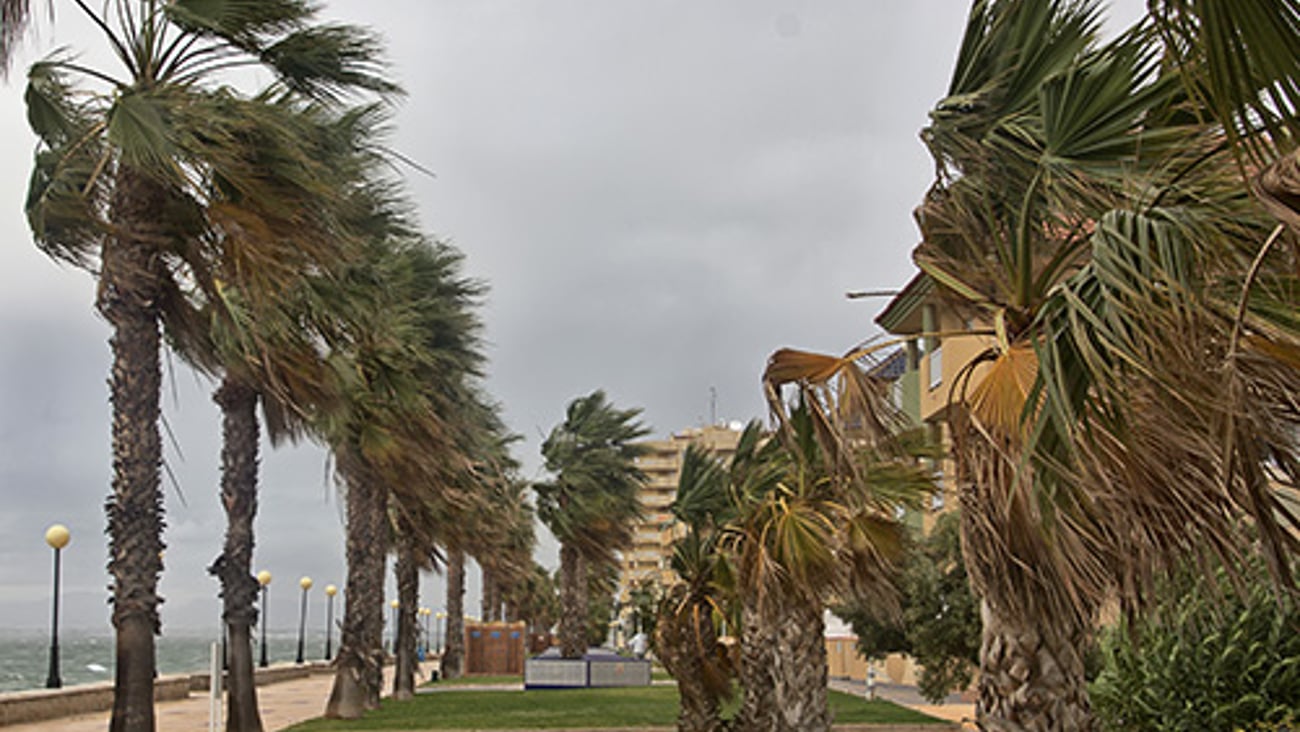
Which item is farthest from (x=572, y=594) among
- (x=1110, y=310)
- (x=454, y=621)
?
(x=1110, y=310)

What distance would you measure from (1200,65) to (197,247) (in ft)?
36.6

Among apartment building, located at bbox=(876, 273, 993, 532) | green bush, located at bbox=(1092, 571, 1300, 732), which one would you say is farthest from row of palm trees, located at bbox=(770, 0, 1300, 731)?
apartment building, located at bbox=(876, 273, 993, 532)

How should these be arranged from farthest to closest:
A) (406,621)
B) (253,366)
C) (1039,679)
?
(406,621)
(253,366)
(1039,679)

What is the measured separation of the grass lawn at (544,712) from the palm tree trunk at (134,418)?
33.4 ft

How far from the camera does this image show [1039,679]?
7.05 meters

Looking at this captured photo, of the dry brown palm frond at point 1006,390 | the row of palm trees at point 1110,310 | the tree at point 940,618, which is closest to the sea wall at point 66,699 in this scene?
the tree at point 940,618

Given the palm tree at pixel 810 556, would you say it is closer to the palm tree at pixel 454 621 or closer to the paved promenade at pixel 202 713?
the paved promenade at pixel 202 713

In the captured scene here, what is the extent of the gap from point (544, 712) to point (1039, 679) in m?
20.0

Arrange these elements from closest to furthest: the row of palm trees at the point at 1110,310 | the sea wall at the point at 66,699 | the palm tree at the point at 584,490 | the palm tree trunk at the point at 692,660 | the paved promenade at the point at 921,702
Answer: the row of palm trees at the point at 1110,310 → the palm tree trunk at the point at 692,660 → the sea wall at the point at 66,699 → the paved promenade at the point at 921,702 → the palm tree at the point at 584,490

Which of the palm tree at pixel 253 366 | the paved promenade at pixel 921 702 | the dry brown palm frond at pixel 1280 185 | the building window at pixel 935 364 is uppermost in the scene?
the building window at pixel 935 364

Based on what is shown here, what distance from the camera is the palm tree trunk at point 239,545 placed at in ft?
60.6

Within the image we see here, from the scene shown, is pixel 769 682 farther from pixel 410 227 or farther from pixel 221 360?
pixel 410 227

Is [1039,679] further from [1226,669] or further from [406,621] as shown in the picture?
[406,621]

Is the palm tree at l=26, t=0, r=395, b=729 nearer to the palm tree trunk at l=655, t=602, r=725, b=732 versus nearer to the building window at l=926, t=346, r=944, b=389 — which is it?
the palm tree trunk at l=655, t=602, r=725, b=732
